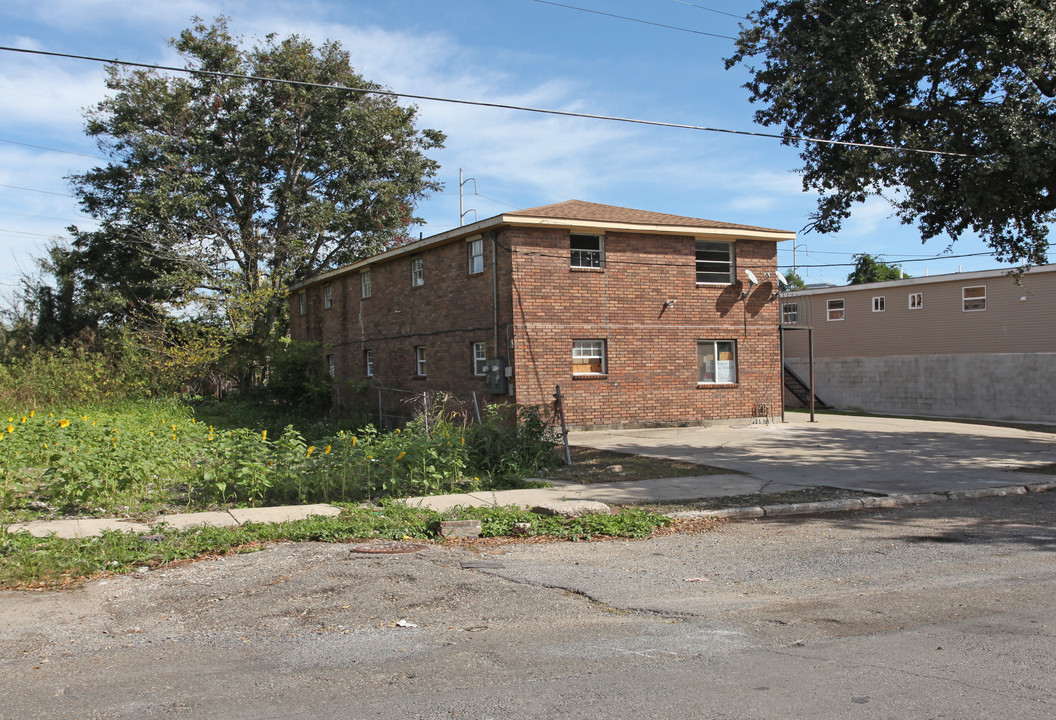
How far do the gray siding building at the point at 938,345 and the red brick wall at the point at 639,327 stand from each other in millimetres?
5282

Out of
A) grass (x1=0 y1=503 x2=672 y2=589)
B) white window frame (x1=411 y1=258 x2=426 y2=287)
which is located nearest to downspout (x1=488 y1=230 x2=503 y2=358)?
white window frame (x1=411 y1=258 x2=426 y2=287)

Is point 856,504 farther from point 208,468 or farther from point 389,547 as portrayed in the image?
point 208,468

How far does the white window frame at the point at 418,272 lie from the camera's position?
25.0 metres

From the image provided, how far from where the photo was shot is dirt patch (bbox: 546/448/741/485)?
13.1m

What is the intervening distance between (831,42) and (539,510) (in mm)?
10187

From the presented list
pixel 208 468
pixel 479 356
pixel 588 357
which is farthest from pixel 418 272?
pixel 208 468

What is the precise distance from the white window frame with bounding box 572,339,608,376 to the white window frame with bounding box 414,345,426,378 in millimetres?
5541

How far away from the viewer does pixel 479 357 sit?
22.7 metres

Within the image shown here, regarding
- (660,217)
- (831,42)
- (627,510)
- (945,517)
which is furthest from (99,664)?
(660,217)

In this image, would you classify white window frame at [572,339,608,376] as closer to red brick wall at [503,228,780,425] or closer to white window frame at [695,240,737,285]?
red brick wall at [503,228,780,425]

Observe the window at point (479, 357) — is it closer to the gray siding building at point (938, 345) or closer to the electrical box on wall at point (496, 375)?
the electrical box on wall at point (496, 375)

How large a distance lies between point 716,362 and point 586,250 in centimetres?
533

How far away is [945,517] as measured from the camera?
33.1 ft

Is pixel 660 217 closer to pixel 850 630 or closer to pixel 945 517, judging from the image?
pixel 945 517
